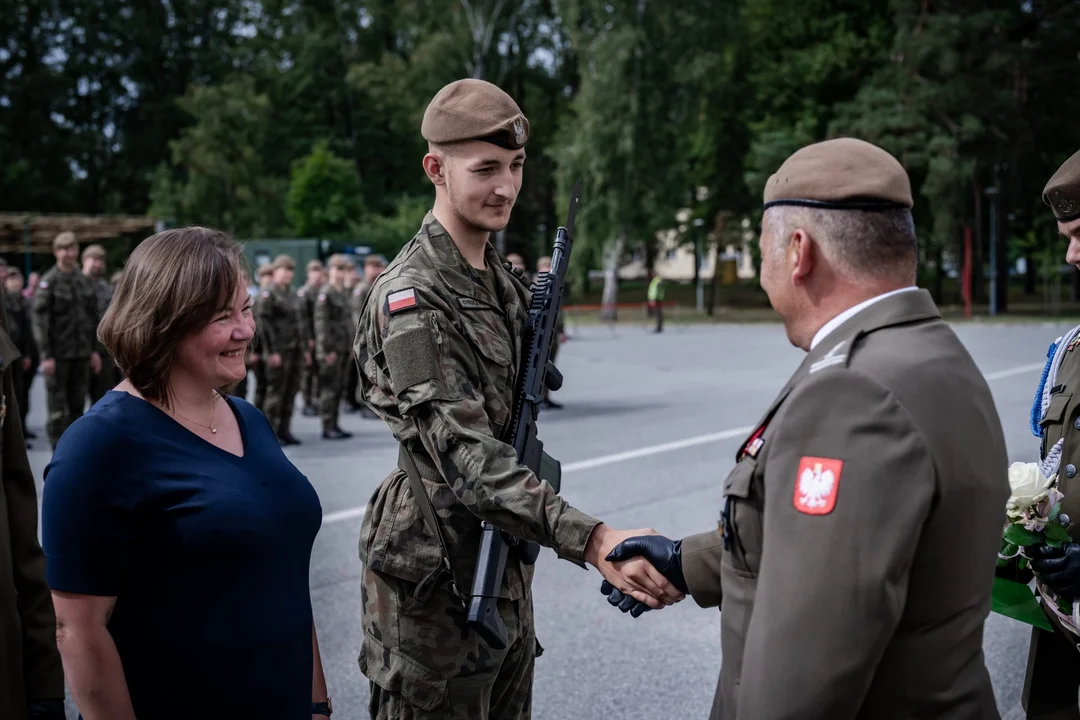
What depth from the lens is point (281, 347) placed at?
13.1 metres

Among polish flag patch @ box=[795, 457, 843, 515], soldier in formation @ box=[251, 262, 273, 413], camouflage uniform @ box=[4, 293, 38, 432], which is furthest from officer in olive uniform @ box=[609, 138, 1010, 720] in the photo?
camouflage uniform @ box=[4, 293, 38, 432]

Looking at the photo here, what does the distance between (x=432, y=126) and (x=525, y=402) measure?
787mm

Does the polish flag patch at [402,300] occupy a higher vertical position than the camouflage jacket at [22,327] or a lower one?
higher

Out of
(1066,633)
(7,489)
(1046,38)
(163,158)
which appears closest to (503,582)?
(7,489)

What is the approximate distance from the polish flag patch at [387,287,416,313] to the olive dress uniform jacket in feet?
3.60

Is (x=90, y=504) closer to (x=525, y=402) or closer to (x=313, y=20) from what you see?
(x=525, y=402)

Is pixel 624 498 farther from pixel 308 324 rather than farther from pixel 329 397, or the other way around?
pixel 308 324

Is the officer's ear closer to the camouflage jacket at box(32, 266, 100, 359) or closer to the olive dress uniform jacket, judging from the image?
the olive dress uniform jacket

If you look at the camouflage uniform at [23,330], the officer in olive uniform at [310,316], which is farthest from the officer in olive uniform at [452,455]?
the camouflage uniform at [23,330]

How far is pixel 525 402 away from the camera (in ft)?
9.66

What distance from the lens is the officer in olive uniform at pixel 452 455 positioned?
271 cm

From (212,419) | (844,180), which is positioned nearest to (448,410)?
(212,419)

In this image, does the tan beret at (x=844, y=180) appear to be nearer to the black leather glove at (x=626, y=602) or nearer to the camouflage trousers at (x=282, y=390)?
the black leather glove at (x=626, y=602)

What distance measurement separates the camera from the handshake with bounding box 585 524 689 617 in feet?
8.50
